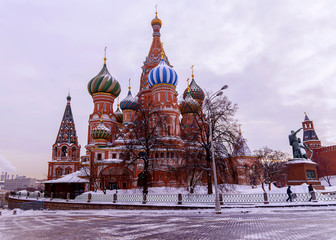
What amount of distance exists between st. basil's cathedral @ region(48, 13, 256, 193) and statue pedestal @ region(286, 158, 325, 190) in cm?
1198

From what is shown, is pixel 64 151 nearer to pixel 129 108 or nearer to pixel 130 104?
pixel 129 108

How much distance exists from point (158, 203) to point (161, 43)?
4319cm

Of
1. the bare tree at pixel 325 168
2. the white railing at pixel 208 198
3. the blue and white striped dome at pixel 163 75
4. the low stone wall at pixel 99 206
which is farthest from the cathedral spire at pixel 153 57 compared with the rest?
the bare tree at pixel 325 168

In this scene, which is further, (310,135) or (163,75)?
(310,135)

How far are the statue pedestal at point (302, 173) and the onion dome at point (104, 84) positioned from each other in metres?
38.1

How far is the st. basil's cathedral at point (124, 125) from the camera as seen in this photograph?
1371 inches

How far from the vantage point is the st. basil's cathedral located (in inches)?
1371

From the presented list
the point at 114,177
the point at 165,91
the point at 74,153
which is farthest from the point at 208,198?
the point at 74,153

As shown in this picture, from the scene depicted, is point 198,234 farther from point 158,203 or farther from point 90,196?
point 90,196

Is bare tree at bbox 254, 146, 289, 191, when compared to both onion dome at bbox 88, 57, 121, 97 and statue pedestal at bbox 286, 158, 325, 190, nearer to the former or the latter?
statue pedestal at bbox 286, 158, 325, 190

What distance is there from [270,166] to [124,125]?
88.2 ft

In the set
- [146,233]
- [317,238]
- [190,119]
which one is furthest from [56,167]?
[317,238]

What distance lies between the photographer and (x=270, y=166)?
134 ft

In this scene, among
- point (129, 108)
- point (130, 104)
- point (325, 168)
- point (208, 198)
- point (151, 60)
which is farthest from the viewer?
point (325, 168)
